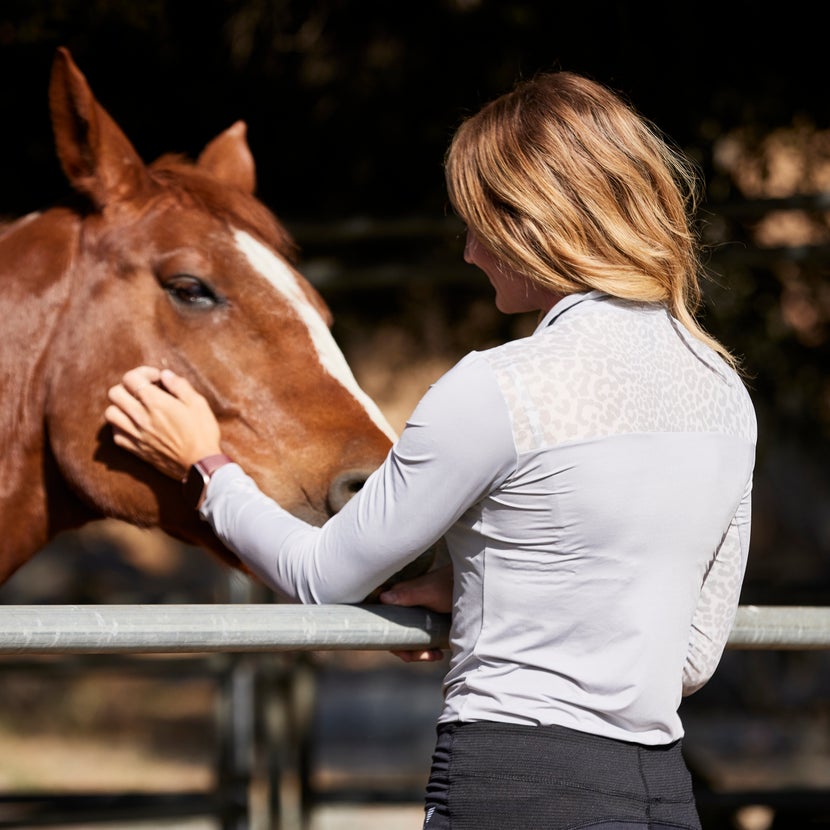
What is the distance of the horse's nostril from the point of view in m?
1.87

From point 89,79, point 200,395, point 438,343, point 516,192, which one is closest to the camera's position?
point 516,192

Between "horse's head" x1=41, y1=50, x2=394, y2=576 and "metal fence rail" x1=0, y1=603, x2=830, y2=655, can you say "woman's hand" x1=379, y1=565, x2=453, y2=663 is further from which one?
"horse's head" x1=41, y1=50, x2=394, y2=576

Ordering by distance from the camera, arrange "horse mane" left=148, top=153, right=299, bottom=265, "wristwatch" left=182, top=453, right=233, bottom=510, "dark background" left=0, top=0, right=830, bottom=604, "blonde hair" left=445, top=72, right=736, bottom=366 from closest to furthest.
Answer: "blonde hair" left=445, top=72, right=736, bottom=366
"wristwatch" left=182, top=453, right=233, bottom=510
"horse mane" left=148, top=153, right=299, bottom=265
"dark background" left=0, top=0, right=830, bottom=604

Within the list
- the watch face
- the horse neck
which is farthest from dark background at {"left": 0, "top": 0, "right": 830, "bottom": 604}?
the watch face

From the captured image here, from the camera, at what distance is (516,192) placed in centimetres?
140

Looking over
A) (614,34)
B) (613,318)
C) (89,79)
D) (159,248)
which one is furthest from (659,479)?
(89,79)

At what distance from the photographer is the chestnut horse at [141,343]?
6.53 ft

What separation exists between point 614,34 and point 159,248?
2.09m

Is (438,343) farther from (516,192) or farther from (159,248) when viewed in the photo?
(516,192)

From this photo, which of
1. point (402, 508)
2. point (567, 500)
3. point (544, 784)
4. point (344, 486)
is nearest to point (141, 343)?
point (344, 486)

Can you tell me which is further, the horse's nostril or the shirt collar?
the horse's nostril

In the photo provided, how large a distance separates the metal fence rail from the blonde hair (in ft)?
1.61

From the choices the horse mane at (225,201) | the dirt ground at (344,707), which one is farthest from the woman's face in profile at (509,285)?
the dirt ground at (344,707)

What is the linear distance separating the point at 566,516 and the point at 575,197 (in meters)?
0.40
